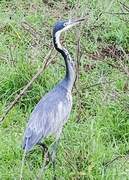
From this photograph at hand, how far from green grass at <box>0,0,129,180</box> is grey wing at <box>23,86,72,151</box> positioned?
14 centimetres

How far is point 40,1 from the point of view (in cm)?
516

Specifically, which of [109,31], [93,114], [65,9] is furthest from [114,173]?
[65,9]

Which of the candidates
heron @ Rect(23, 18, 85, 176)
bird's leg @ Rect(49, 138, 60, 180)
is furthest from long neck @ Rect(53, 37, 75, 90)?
bird's leg @ Rect(49, 138, 60, 180)

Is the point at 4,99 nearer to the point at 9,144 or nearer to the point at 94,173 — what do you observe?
the point at 9,144

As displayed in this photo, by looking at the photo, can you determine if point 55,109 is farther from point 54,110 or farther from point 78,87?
point 78,87

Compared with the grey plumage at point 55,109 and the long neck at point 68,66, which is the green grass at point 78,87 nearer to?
the grey plumage at point 55,109

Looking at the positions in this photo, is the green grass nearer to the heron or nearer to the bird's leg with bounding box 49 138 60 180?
the bird's leg with bounding box 49 138 60 180

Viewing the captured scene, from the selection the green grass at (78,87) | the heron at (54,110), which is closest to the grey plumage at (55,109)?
the heron at (54,110)

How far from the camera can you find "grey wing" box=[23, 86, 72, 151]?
3.20m

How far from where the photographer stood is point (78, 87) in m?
3.95

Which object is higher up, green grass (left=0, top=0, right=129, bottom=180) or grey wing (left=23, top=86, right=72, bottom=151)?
grey wing (left=23, top=86, right=72, bottom=151)

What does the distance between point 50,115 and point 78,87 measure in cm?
73

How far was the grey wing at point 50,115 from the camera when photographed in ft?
10.5

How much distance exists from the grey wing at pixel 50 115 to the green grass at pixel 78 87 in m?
0.14
